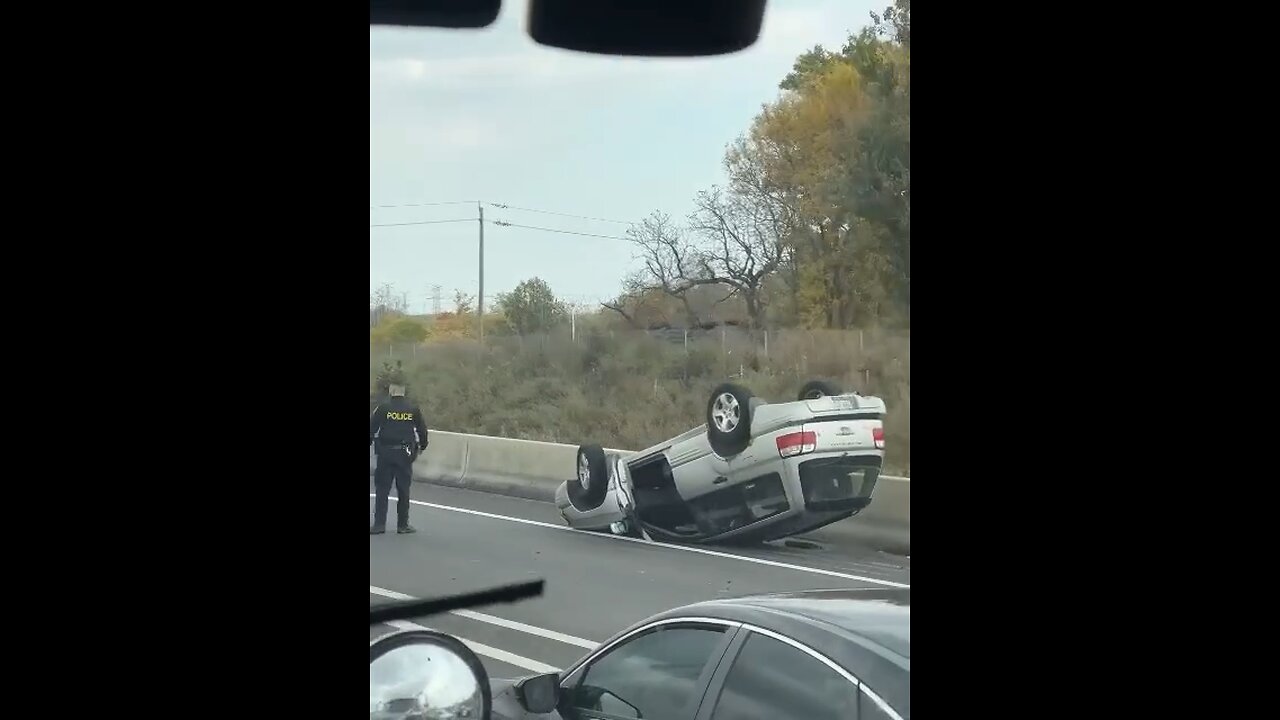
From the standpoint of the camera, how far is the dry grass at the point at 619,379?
5.31ft

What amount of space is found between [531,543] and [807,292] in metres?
0.55

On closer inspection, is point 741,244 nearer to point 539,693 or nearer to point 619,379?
point 619,379

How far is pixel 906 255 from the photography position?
66.5 inches

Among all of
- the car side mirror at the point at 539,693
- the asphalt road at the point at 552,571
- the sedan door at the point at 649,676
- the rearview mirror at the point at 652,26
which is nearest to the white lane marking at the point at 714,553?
the asphalt road at the point at 552,571

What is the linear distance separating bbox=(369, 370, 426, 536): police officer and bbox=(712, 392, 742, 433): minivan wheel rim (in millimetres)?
411

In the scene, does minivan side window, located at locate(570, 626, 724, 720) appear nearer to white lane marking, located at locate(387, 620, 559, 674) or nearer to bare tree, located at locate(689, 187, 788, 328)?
white lane marking, located at locate(387, 620, 559, 674)

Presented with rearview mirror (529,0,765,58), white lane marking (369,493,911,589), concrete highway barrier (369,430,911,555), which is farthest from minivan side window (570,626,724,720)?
rearview mirror (529,0,765,58)

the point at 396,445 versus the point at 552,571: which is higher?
the point at 396,445

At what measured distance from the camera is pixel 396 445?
60.6 inches

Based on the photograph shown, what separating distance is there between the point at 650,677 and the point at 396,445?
478mm

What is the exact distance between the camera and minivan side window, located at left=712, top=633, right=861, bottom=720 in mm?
1508

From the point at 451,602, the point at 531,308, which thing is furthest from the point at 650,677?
the point at 531,308
